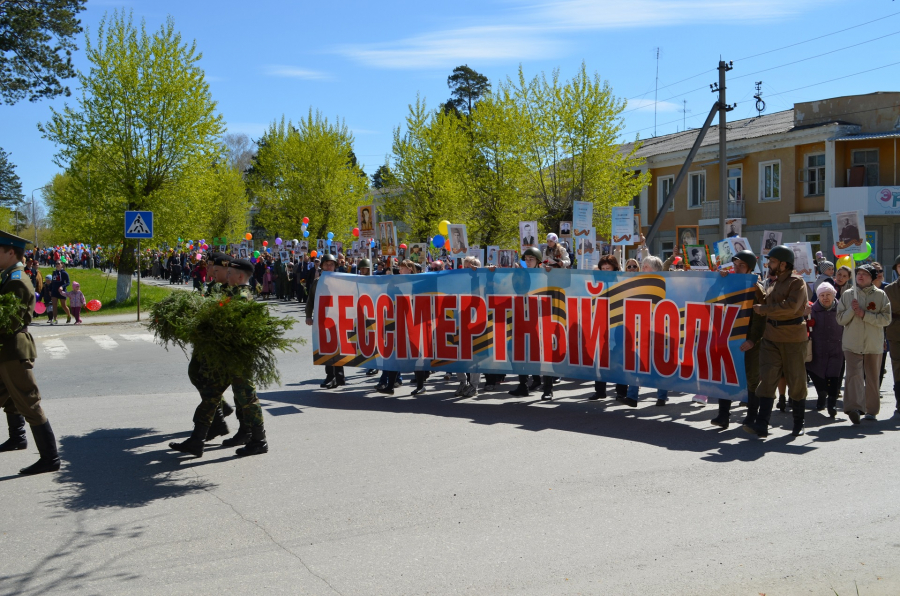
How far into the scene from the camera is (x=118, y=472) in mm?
6930

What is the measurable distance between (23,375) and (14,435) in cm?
111

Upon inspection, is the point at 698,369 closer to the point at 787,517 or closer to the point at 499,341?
the point at 499,341

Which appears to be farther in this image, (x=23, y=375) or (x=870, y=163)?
(x=870, y=163)

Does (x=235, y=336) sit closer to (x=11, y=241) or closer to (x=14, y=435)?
(x=11, y=241)

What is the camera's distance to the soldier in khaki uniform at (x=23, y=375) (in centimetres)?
683

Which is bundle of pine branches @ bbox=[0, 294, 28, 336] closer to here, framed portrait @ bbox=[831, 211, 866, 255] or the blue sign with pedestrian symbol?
framed portrait @ bbox=[831, 211, 866, 255]

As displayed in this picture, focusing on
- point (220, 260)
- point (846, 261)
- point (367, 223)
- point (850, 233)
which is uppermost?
point (367, 223)

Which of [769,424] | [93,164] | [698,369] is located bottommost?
[769,424]

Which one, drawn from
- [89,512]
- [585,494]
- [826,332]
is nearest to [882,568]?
[585,494]

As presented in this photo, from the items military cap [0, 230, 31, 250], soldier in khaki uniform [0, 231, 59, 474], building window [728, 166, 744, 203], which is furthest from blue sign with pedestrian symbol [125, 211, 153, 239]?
building window [728, 166, 744, 203]

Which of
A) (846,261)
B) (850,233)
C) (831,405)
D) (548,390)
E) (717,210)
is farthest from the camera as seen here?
(717,210)

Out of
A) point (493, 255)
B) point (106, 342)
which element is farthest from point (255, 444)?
point (493, 255)

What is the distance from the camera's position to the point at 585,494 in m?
6.33

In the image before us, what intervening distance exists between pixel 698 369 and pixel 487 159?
102 ft
